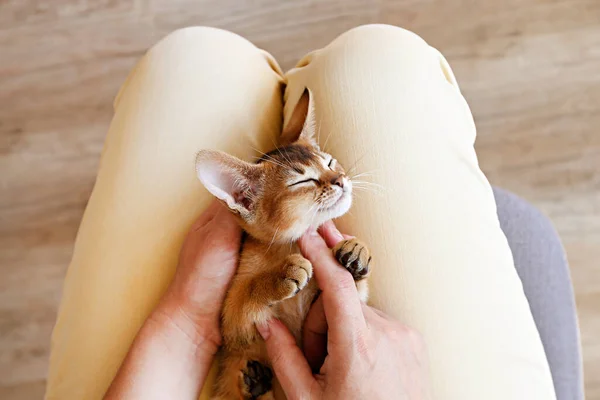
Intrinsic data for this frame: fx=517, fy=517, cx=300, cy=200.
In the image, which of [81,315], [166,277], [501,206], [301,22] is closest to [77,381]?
[81,315]

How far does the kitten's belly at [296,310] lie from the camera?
0.88 metres

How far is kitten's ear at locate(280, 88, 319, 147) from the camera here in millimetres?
948

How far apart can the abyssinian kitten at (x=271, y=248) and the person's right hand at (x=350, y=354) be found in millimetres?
37

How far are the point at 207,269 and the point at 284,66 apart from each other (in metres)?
1.09

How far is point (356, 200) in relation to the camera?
94 cm

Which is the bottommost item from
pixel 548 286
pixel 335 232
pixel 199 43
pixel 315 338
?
pixel 548 286

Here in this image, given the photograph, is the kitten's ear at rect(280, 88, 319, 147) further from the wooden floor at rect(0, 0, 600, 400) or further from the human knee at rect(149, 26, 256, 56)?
the wooden floor at rect(0, 0, 600, 400)

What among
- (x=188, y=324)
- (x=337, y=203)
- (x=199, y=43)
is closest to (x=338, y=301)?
(x=337, y=203)

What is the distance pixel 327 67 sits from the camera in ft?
3.45

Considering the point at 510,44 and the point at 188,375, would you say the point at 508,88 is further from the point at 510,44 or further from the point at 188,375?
the point at 188,375

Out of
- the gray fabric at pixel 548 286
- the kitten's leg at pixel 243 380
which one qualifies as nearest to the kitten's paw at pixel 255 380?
the kitten's leg at pixel 243 380

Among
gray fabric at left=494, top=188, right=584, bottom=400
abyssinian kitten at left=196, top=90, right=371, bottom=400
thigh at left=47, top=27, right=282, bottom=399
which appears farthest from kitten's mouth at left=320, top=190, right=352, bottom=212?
gray fabric at left=494, top=188, right=584, bottom=400

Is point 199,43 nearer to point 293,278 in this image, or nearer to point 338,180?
point 338,180

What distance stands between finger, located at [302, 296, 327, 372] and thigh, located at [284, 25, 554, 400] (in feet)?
0.35
